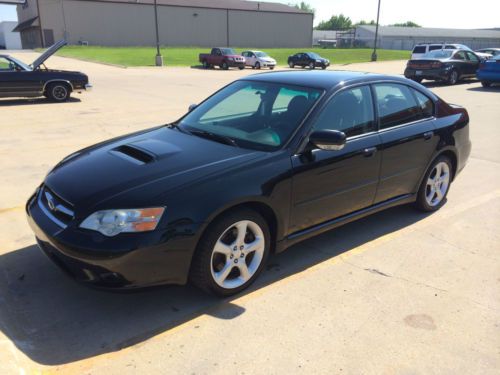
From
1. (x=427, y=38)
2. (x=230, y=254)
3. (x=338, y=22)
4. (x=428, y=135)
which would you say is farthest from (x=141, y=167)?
(x=338, y=22)

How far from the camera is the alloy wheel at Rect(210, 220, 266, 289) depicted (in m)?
3.26

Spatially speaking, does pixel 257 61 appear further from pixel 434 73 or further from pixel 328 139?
pixel 328 139

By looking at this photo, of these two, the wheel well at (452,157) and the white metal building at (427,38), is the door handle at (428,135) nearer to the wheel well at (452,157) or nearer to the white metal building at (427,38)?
the wheel well at (452,157)

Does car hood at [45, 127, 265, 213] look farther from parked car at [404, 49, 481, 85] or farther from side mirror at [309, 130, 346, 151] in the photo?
parked car at [404, 49, 481, 85]

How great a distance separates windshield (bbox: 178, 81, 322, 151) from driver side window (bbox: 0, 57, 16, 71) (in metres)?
10.5

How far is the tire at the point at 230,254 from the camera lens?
10.3ft

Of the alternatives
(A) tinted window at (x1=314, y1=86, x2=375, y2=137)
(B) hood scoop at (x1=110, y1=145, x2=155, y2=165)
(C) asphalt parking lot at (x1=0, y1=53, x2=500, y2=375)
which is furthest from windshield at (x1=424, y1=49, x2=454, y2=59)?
(B) hood scoop at (x1=110, y1=145, x2=155, y2=165)

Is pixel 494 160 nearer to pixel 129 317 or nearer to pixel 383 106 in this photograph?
pixel 383 106

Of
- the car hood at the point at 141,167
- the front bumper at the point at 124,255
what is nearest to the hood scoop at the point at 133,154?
the car hood at the point at 141,167

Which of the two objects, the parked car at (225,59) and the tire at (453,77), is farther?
the parked car at (225,59)

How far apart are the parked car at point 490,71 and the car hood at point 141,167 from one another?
18.1 metres

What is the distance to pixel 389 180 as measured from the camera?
4406mm

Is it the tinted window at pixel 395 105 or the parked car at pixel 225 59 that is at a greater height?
the tinted window at pixel 395 105

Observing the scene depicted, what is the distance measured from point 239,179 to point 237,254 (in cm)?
56
